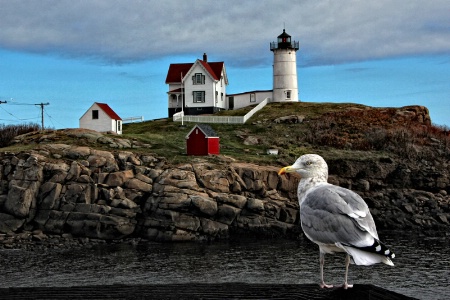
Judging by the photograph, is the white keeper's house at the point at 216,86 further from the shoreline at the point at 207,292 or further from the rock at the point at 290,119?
the shoreline at the point at 207,292

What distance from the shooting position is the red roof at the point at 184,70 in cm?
7944

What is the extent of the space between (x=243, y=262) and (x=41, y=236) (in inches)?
564

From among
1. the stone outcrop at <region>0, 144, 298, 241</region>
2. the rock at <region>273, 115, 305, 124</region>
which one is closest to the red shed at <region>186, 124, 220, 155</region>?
the stone outcrop at <region>0, 144, 298, 241</region>

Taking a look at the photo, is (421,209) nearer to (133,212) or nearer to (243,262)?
(243,262)

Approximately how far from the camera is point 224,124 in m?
69.3

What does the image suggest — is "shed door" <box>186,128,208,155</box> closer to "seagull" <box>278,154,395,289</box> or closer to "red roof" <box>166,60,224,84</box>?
"red roof" <box>166,60,224,84</box>

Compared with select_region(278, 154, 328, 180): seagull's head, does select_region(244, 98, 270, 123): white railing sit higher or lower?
higher

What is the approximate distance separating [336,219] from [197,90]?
226 feet

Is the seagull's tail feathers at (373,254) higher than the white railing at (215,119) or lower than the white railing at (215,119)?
lower

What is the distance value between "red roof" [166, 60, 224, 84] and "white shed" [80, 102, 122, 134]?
51.0ft

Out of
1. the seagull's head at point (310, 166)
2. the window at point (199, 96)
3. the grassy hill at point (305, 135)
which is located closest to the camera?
the seagull's head at point (310, 166)

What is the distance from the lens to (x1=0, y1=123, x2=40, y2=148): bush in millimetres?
57737

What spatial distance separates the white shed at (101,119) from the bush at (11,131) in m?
4.99

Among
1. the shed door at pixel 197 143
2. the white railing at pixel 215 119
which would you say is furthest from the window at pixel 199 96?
the shed door at pixel 197 143
